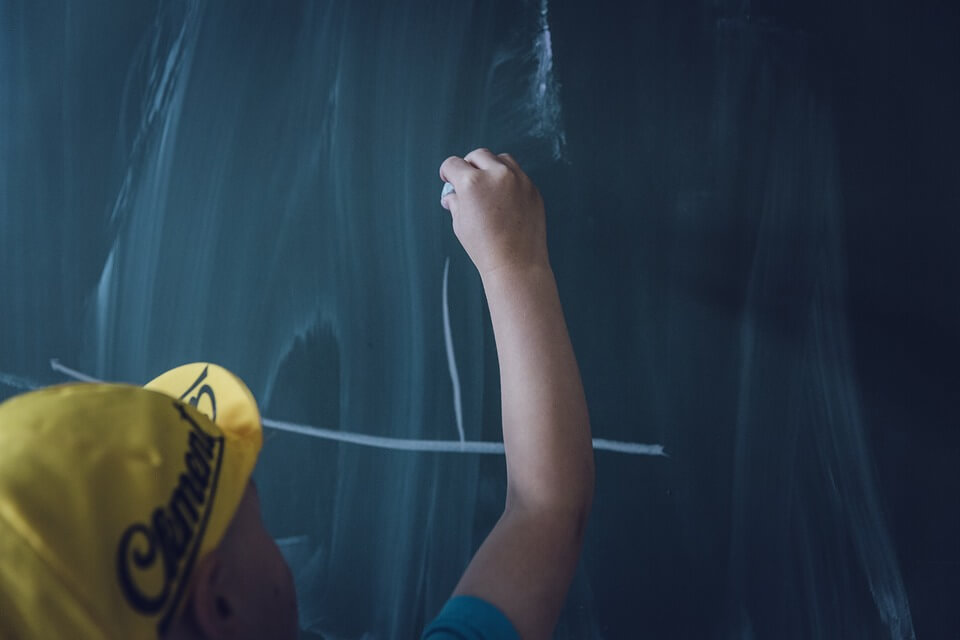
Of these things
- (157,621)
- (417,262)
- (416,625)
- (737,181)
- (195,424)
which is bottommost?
(416,625)

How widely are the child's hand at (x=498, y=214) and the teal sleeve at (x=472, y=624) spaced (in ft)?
1.08

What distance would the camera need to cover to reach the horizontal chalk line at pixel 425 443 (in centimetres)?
75

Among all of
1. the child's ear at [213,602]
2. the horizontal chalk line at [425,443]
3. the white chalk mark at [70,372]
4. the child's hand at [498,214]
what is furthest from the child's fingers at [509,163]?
the white chalk mark at [70,372]

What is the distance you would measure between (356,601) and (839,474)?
2.13ft

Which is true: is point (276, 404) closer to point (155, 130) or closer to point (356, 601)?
point (356, 601)

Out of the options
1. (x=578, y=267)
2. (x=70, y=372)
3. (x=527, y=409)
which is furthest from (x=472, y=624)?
(x=70, y=372)

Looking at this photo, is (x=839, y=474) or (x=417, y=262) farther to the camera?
(x=417, y=262)

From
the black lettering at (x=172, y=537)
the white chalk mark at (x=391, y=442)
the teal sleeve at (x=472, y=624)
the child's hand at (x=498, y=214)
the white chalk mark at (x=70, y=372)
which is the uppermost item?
the child's hand at (x=498, y=214)

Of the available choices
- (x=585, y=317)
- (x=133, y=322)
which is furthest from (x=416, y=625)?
(x=133, y=322)

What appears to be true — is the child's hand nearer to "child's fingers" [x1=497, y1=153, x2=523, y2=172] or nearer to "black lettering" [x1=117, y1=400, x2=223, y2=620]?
"child's fingers" [x1=497, y1=153, x2=523, y2=172]

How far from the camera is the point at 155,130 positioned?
3.03ft

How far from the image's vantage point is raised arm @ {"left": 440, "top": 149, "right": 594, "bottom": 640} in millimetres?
581

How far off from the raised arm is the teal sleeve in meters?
0.02

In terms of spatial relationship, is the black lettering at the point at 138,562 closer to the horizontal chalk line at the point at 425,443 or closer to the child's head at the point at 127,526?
the child's head at the point at 127,526
